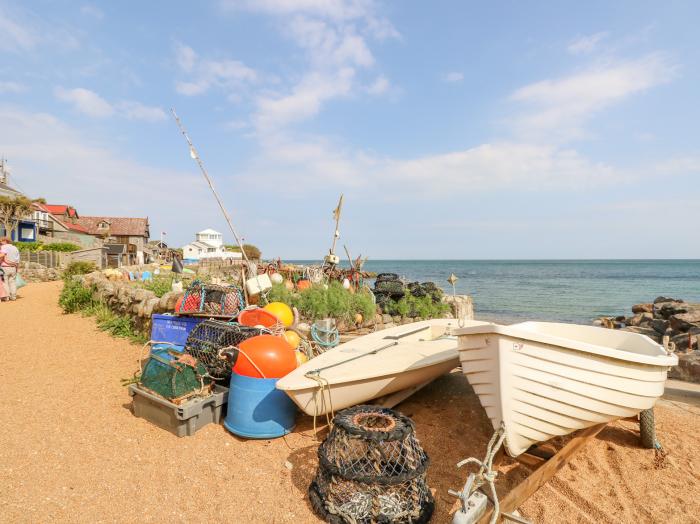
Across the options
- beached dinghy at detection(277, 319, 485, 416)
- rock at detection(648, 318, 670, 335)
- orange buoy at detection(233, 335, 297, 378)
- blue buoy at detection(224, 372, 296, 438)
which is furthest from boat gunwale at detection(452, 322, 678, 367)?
rock at detection(648, 318, 670, 335)

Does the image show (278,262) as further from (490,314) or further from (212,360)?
(490,314)

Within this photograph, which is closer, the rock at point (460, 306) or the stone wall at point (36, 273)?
the rock at point (460, 306)

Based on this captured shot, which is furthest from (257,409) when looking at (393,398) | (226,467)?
(393,398)

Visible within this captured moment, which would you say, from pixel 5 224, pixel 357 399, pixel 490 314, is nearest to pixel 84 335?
pixel 357 399

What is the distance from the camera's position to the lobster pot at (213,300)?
6691 mm

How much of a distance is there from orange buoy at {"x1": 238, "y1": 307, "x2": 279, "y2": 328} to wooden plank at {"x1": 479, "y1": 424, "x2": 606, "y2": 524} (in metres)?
4.15

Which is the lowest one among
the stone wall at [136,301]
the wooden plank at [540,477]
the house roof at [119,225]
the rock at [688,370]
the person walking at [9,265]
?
the rock at [688,370]

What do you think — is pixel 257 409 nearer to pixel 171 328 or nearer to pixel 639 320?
pixel 171 328

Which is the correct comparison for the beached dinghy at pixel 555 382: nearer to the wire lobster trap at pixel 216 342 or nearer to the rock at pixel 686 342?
the wire lobster trap at pixel 216 342

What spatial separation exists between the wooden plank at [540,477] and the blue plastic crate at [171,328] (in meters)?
5.13

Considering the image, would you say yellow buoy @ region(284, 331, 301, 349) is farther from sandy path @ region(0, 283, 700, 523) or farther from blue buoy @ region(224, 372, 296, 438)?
blue buoy @ region(224, 372, 296, 438)

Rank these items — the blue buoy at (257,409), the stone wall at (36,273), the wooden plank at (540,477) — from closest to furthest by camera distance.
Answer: the wooden plank at (540,477) → the blue buoy at (257,409) → the stone wall at (36,273)

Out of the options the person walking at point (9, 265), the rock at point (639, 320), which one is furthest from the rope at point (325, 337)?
the rock at point (639, 320)

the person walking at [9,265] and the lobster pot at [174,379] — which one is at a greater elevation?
the person walking at [9,265]
